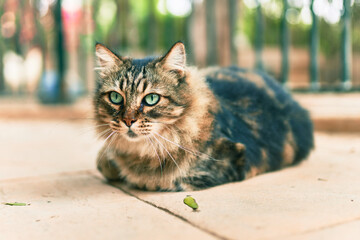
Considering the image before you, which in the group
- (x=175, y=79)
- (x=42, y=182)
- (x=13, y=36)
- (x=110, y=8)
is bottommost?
(x=42, y=182)

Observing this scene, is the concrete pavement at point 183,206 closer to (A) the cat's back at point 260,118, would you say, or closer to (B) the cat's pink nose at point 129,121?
(A) the cat's back at point 260,118

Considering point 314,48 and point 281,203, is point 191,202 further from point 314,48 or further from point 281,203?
point 314,48

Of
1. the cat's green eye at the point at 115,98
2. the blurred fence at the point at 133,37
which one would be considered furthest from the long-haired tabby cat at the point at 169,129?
the blurred fence at the point at 133,37

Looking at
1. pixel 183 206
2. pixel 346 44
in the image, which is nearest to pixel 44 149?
pixel 183 206

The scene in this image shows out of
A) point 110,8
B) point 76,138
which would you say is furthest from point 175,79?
point 110,8

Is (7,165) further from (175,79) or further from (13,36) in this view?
(13,36)

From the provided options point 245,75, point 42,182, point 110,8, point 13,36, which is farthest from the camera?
point 110,8

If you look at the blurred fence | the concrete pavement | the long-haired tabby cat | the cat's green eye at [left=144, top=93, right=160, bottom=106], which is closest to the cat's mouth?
the long-haired tabby cat
